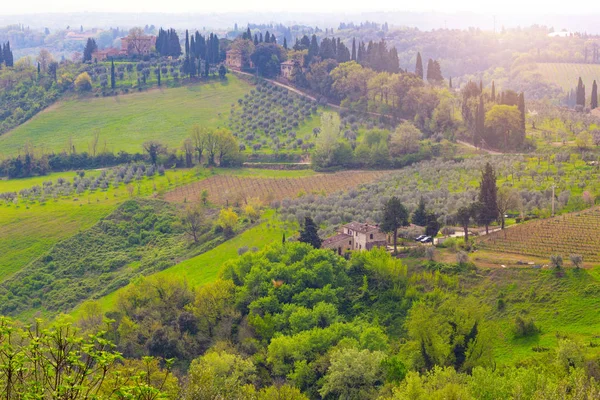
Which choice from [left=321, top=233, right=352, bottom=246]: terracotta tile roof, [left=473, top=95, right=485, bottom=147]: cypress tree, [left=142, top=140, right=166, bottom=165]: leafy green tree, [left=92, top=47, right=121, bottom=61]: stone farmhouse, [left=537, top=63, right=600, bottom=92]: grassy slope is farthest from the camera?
[left=537, top=63, right=600, bottom=92]: grassy slope

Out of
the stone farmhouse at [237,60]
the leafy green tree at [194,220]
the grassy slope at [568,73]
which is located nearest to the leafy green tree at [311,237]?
the leafy green tree at [194,220]

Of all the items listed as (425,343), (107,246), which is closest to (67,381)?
(425,343)

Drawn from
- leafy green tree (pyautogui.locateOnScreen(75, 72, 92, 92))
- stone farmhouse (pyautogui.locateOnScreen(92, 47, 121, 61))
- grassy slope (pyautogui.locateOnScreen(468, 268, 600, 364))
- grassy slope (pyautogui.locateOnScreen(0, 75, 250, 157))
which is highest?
stone farmhouse (pyautogui.locateOnScreen(92, 47, 121, 61))

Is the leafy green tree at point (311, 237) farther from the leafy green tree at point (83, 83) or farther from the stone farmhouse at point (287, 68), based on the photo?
the leafy green tree at point (83, 83)

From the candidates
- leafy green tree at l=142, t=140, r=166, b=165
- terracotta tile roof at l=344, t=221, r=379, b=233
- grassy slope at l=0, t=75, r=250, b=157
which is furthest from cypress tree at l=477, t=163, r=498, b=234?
grassy slope at l=0, t=75, r=250, b=157

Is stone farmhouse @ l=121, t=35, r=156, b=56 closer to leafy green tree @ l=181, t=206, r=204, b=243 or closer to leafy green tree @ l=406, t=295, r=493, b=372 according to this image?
leafy green tree @ l=181, t=206, r=204, b=243

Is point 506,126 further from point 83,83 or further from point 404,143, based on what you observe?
point 83,83

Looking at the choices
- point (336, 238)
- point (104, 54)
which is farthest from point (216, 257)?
point (104, 54)

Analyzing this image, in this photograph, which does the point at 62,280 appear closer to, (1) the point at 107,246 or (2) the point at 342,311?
(1) the point at 107,246
